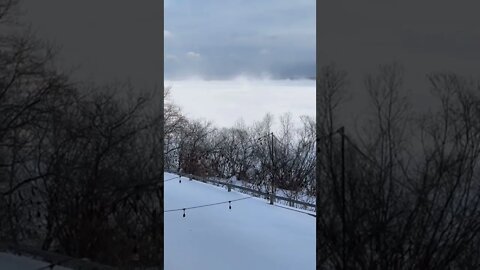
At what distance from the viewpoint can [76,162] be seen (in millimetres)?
3256

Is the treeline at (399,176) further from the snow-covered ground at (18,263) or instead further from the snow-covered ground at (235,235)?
the snow-covered ground at (18,263)

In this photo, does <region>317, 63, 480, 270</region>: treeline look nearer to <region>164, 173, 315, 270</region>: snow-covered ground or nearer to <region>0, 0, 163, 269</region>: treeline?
<region>164, 173, 315, 270</region>: snow-covered ground

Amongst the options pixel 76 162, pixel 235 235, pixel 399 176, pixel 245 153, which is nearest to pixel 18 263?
pixel 76 162

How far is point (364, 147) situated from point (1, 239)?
2.31m

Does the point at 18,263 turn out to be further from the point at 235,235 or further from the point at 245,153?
the point at 245,153

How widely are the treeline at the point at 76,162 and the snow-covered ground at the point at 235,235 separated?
2.07 feet

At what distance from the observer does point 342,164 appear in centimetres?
281

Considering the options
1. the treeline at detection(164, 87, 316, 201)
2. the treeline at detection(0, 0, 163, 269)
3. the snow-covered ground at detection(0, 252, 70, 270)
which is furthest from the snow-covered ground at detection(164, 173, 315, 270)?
the treeline at detection(164, 87, 316, 201)

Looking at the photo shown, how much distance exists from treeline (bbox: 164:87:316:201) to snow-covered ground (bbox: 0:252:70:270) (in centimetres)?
306

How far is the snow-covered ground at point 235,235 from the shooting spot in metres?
3.82

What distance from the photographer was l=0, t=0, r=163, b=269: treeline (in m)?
3.15

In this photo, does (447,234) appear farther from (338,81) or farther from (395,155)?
(338,81)

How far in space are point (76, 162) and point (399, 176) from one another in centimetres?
194

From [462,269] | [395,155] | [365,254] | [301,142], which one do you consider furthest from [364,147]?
[301,142]
